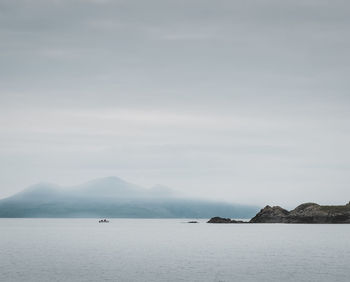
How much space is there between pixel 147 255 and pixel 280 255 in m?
31.4

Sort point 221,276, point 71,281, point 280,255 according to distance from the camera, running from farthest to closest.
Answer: point 280,255, point 221,276, point 71,281

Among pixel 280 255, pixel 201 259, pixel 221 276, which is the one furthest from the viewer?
pixel 280 255

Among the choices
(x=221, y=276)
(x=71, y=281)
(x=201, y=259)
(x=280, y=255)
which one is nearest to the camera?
(x=71, y=281)

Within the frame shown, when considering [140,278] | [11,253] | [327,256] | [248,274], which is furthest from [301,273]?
[11,253]

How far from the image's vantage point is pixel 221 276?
86500 mm

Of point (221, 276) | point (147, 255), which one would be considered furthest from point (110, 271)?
point (147, 255)

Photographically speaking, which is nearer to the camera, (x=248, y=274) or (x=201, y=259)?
(x=248, y=274)

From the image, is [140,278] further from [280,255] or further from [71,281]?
[280,255]

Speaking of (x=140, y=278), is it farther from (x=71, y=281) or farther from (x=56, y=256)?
(x=56, y=256)

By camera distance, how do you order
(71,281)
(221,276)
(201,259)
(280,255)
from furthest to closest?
(280,255) < (201,259) < (221,276) < (71,281)

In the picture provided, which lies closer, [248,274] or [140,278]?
[140,278]

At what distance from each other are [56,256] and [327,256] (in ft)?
202

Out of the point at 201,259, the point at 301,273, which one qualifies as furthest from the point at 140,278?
the point at 201,259

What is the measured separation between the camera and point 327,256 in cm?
12400
